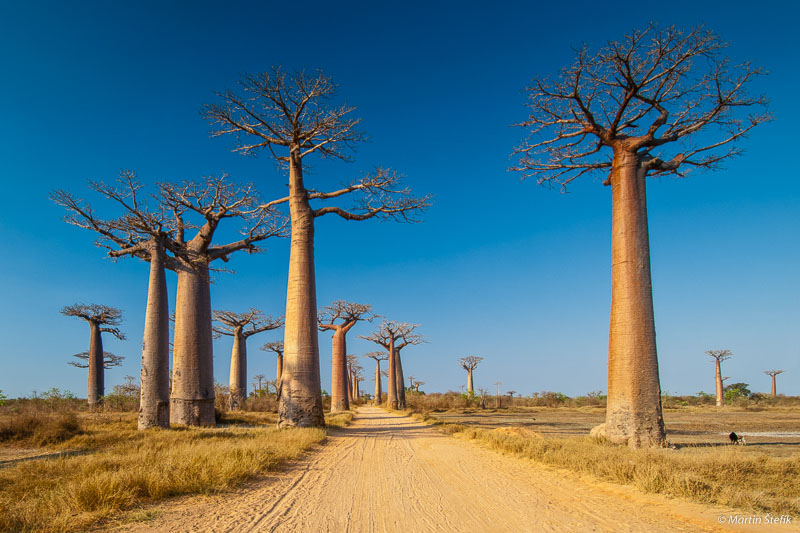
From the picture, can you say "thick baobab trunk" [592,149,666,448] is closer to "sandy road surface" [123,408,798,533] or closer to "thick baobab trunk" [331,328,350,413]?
"sandy road surface" [123,408,798,533]

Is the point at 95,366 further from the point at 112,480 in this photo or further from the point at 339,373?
the point at 112,480

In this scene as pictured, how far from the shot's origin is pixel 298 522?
12.6 ft

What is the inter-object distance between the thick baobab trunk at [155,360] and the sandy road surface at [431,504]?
20.2ft

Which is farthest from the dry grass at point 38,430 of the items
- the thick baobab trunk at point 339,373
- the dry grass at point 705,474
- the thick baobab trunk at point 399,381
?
the thick baobab trunk at point 399,381

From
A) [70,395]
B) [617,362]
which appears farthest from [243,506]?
[70,395]

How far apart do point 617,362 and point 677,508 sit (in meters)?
4.57

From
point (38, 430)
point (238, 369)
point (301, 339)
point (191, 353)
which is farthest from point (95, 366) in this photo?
point (301, 339)

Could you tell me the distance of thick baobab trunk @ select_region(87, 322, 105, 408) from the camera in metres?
25.7

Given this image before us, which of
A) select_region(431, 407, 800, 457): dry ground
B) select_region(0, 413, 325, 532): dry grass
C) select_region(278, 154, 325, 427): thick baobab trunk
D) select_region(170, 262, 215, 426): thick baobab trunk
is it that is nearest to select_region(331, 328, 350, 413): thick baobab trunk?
select_region(431, 407, 800, 457): dry ground

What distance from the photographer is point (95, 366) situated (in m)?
26.1

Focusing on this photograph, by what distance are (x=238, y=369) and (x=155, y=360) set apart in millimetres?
15938

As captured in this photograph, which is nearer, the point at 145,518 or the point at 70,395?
the point at 145,518

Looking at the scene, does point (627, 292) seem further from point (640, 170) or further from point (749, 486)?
point (749, 486)

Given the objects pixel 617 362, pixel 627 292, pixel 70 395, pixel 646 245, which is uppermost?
pixel 646 245
